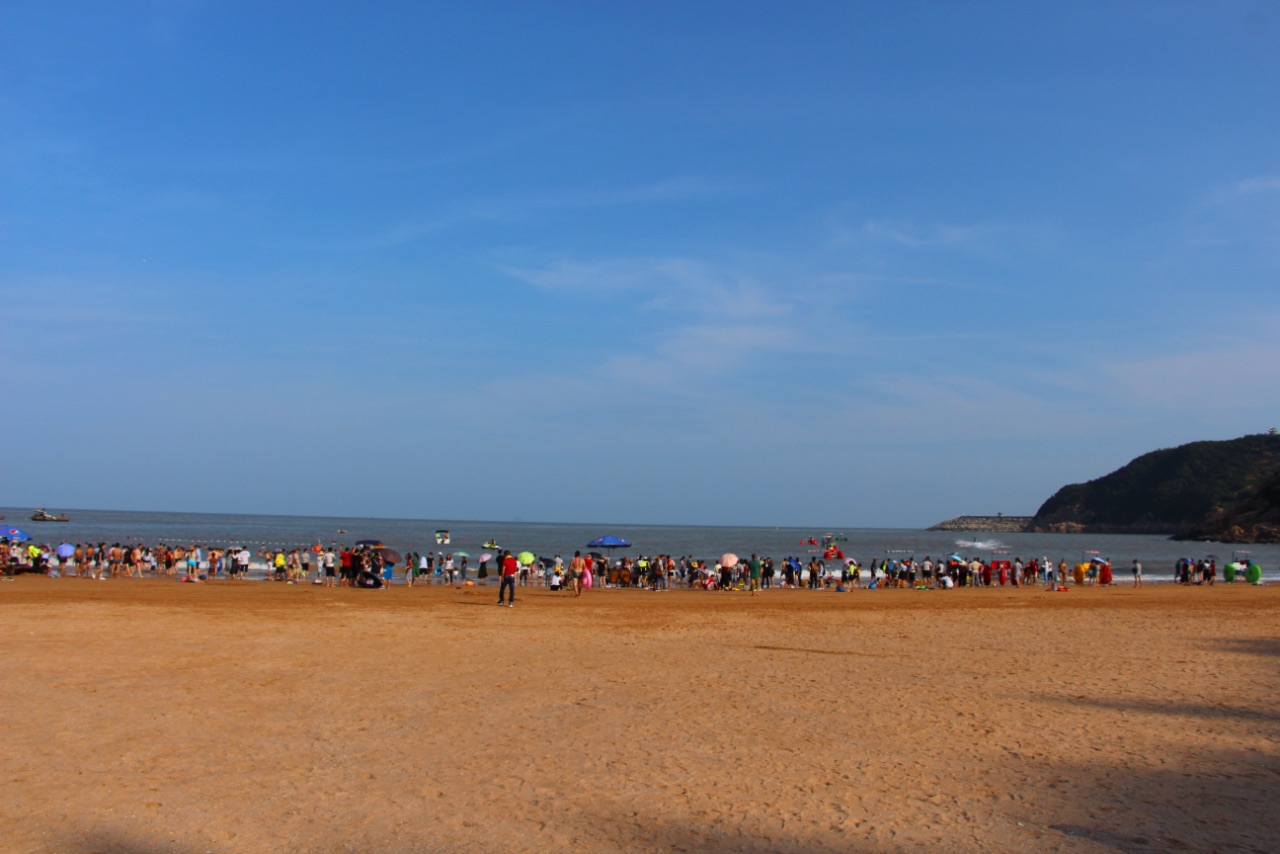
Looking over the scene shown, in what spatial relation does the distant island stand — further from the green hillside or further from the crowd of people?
the crowd of people

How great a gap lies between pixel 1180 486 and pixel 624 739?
19490 cm

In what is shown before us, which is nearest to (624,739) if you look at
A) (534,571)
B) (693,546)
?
(534,571)

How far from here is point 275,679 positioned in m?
12.2

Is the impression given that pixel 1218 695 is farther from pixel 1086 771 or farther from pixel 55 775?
pixel 55 775

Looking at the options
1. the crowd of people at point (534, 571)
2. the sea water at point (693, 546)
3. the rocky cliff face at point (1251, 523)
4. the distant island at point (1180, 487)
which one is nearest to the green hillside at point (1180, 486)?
the distant island at point (1180, 487)

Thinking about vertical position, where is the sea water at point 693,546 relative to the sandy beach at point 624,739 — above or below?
below

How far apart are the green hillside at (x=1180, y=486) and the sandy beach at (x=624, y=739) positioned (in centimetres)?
16841

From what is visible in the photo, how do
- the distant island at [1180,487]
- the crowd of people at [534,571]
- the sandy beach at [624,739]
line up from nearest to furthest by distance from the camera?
the sandy beach at [624,739]
the crowd of people at [534,571]
the distant island at [1180,487]

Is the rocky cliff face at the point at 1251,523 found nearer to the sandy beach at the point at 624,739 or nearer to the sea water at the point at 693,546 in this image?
the sea water at the point at 693,546

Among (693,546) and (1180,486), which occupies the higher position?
(1180,486)

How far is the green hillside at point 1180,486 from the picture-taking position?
166 metres

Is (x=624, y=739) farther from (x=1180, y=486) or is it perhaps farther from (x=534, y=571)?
(x=1180, y=486)

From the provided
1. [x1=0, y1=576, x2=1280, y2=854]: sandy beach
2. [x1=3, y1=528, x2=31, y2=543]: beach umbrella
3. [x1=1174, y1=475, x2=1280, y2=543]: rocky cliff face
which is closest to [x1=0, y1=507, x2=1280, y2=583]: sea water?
[x1=1174, y1=475, x2=1280, y2=543]: rocky cliff face

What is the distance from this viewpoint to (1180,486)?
6924 inches
